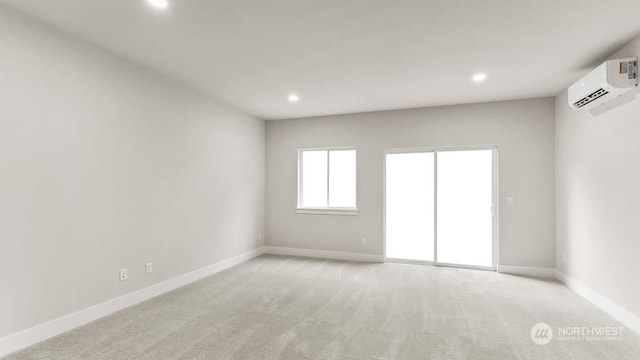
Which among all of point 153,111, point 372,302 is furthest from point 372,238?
point 153,111

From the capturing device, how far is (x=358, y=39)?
2666mm

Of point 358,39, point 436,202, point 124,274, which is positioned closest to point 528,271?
point 436,202

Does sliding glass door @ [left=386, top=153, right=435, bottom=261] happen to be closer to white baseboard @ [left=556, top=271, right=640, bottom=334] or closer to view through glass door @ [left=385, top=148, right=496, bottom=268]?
view through glass door @ [left=385, top=148, right=496, bottom=268]

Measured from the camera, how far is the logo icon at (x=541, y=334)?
2.49 metres

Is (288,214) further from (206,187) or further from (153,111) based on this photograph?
(153,111)

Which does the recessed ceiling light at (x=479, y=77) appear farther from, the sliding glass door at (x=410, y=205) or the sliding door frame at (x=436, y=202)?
the sliding glass door at (x=410, y=205)

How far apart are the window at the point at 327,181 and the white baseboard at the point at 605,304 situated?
310 cm

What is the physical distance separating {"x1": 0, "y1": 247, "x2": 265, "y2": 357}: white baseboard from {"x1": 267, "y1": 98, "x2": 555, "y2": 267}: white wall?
76.2 inches

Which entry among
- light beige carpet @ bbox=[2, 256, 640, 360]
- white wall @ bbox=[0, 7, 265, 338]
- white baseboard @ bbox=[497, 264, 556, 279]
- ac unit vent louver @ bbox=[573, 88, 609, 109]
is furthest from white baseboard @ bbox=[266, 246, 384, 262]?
ac unit vent louver @ bbox=[573, 88, 609, 109]

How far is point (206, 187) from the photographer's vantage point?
4266mm

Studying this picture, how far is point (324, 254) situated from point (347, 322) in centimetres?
260

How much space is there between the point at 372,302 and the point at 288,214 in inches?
108

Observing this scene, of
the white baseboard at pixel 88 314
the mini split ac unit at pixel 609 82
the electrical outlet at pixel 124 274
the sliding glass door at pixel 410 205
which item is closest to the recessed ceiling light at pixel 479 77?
the mini split ac unit at pixel 609 82

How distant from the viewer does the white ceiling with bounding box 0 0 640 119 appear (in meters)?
2.20
